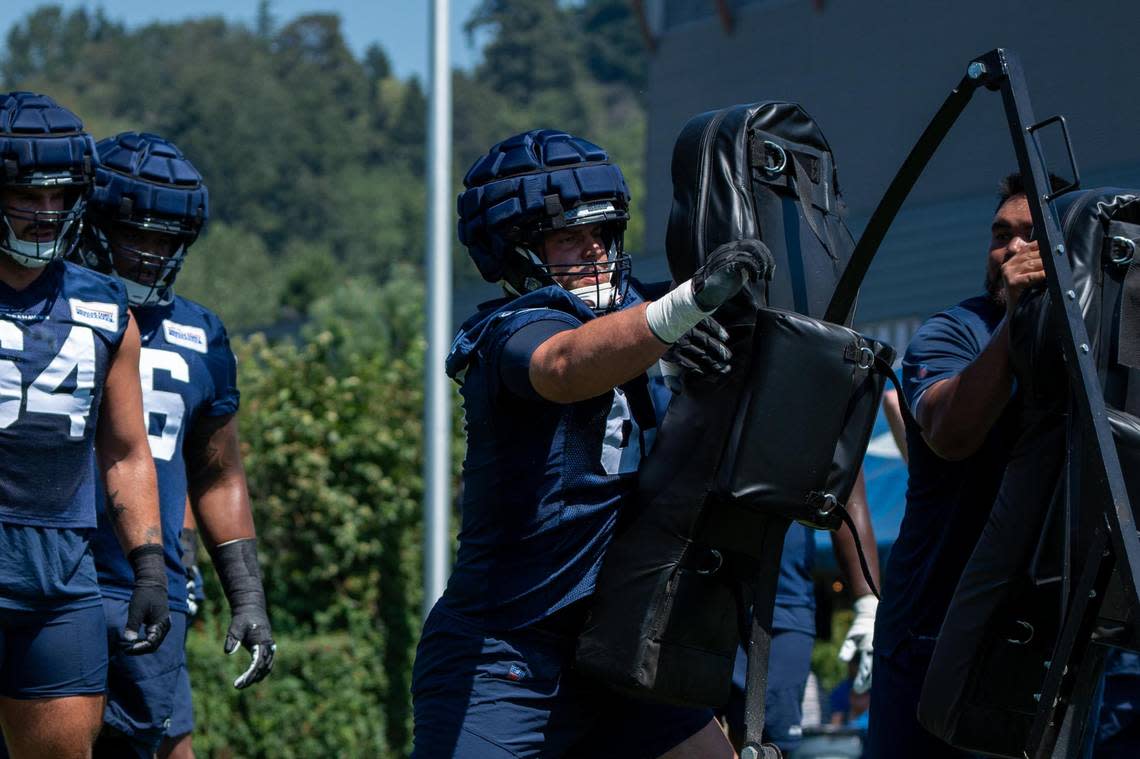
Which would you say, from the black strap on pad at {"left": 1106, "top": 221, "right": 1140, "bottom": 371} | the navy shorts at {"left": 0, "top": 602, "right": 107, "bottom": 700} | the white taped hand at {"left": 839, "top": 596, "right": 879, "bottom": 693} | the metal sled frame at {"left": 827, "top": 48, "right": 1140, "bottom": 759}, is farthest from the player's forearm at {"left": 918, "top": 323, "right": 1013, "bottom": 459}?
the navy shorts at {"left": 0, "top": 602, "right": 107, "bottom": 700}

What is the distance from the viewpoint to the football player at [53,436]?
4.02 meters

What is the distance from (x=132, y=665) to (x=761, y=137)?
8.02 ft

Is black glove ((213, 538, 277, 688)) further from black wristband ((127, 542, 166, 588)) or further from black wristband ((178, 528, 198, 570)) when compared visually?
black wristband ((127, 542, 166, 588))

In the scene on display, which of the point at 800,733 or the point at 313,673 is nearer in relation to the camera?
the point at 800,733

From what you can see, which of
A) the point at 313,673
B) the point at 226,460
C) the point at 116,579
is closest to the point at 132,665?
the point at 116,579

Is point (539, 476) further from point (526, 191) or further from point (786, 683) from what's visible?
point (786, 683)

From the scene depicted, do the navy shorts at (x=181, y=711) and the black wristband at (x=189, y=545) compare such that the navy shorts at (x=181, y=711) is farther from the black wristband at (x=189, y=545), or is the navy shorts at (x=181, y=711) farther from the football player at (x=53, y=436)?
the football player at (x=53, y=436)

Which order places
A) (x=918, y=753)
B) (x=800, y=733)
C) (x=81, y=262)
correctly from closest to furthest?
1. (x=918, y=753)
2. (x=81, y=262)
3. (x=800, y=733)

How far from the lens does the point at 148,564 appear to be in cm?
426

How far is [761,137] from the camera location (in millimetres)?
3387

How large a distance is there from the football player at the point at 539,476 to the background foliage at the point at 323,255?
551cm

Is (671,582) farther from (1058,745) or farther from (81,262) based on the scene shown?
(81,262)

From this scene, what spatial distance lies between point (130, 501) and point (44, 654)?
465 millimetres

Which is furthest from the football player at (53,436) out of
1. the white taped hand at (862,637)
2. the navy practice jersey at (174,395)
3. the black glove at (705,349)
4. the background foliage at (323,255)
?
the background foliage at (323,255)
